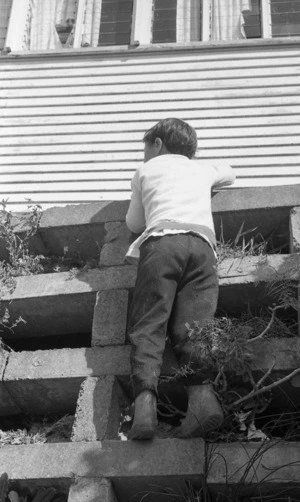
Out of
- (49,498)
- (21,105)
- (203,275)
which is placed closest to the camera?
(49,498)

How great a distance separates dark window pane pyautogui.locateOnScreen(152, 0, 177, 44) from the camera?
8.32 meters

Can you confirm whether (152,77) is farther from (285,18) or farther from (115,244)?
(115,244)

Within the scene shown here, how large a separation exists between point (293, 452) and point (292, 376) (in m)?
0.46

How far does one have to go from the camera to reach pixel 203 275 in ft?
15.2

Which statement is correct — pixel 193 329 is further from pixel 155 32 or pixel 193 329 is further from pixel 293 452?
pixel 155 32

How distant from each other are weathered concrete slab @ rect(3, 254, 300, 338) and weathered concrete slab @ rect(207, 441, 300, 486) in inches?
48.7

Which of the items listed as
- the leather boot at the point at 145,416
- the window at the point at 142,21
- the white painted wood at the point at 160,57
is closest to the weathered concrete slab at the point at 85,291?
the leather boot at the point at 145,416

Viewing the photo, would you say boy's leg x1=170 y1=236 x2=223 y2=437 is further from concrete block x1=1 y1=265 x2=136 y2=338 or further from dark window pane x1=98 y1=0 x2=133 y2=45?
dark window pane x1=98 y1=0 x2=133 y2=45

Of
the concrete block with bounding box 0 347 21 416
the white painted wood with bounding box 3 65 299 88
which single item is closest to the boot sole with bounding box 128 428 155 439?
the concrete block with bounding box 0 347 21 416

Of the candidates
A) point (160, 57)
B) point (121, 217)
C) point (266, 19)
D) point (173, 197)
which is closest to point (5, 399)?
point (121, 217)

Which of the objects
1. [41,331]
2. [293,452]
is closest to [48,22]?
[41,331]

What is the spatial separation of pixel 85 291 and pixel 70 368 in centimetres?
67

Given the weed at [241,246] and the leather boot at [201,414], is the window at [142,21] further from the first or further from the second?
the leather boot at [201,414]

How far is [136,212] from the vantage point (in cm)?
527
